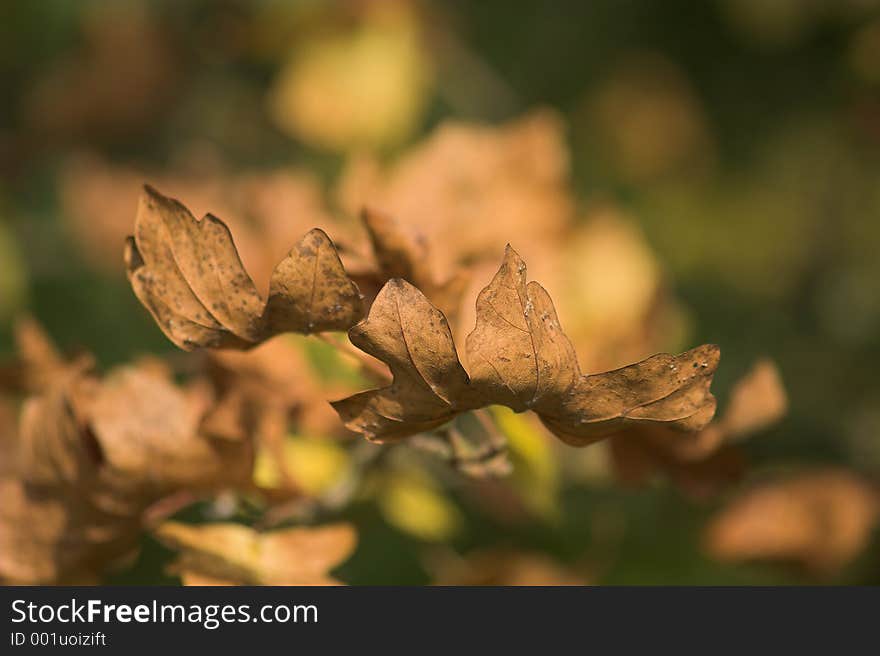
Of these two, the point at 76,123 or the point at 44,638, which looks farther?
the point at 76,123

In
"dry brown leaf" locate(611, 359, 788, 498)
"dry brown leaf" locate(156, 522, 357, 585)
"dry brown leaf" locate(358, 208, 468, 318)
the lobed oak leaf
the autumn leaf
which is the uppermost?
"dry brown leaf" locate(358, 208, 468, 318)

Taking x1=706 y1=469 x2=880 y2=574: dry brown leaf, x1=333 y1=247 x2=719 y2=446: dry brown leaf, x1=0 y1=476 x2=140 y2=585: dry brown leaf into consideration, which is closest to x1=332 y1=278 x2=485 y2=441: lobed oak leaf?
x1=333 y1=247 x2=719 y2=446: dry brown leaf

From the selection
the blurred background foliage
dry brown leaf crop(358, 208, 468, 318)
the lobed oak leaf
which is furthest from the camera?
the blurred background foliage

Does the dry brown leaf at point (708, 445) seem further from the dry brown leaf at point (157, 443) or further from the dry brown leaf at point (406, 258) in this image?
the dry brown leaf at point (157, 443)

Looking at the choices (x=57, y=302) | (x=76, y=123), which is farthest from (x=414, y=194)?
(x=76, y=123)

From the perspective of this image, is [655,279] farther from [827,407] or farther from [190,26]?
[190,26]

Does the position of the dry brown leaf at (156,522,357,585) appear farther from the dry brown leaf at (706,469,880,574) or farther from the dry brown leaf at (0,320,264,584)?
the dry brown leaf at (706,469,880,574)

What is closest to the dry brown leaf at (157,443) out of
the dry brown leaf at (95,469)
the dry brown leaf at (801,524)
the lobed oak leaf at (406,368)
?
the dry brown leaf at (95,469)
